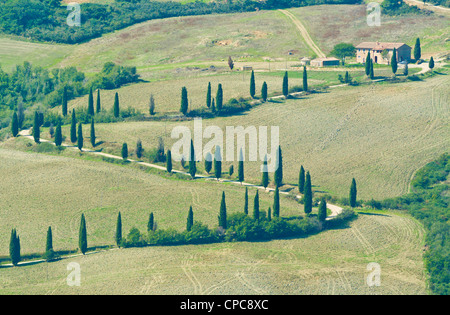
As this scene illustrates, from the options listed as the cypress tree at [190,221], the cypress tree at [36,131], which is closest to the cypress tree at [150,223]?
the cypress tree at [190,221]

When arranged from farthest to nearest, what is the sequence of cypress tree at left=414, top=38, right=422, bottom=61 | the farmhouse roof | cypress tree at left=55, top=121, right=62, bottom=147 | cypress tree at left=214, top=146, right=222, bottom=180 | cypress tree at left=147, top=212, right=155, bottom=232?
the farmhouse roof → cypress tree at left=414, top=38, right=422, bottom=61 → cypress tree at left=55, top=121, right=62, bottom=147 → cypress tree at left=214, top=146, right=222, bottom=180 → cypress tree at left=147, top=212, right=155, bottom=232

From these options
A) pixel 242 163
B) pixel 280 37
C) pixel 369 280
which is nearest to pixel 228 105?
pixel 242 163

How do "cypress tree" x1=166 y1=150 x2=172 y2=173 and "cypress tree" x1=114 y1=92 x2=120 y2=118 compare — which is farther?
"cypress tree" x1=114 y1=92 x2=120 y2=118

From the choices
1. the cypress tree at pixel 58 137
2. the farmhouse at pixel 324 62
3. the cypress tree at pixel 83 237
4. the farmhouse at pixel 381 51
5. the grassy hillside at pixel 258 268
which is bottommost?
the grassy hillside at pixel 258 268

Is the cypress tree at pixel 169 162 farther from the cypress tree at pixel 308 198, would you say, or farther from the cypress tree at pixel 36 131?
the cypress tree at pixel 36 131

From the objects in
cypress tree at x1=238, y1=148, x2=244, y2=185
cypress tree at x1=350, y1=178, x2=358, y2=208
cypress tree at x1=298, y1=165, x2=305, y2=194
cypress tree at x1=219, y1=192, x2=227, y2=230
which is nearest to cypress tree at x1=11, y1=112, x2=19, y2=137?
cypress tree at x1=238, y1=148, x2=244, y2=185

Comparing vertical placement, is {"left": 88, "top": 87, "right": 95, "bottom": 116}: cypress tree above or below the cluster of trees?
below

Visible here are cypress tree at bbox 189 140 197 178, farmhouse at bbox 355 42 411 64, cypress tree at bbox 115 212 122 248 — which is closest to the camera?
cypress tree at bbox 115 212 122 248

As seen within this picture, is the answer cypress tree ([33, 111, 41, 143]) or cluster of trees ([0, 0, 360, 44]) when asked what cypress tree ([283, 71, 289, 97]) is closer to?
cypress tree ([33, 111, 41, 143])
